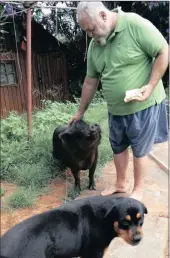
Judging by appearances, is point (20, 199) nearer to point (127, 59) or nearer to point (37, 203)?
point (37, 203)

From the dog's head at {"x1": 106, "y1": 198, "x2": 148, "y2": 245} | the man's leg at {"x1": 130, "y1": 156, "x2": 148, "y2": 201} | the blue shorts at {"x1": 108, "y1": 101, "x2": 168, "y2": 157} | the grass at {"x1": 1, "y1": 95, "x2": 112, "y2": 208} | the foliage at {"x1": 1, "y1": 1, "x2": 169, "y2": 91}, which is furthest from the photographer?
the foliage at {"x1": 1, "y1": 1, "x2": 169, "y2": 91}

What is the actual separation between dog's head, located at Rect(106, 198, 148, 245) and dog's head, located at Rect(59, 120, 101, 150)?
3.44 ft

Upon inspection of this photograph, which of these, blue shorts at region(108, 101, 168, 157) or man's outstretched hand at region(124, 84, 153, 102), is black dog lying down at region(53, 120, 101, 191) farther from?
man's outstretched hand at region(124, 84, 153, 102)

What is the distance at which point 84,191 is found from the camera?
3.66 metres

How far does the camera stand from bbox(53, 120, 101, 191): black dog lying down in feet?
10.6

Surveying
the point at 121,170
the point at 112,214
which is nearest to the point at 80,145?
the point at 121,170

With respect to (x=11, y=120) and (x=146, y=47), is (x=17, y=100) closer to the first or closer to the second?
(x=11, y=120)

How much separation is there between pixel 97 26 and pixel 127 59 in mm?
335

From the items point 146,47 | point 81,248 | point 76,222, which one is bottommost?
point 81,248

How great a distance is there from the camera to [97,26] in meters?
2.56

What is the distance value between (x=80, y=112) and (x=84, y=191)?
909 mm

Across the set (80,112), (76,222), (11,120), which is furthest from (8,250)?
(11,120)

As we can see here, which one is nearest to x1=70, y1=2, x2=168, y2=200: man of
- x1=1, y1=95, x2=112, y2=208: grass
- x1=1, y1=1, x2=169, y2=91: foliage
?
x1=1, y1=95, x2=112, y2=208: grass

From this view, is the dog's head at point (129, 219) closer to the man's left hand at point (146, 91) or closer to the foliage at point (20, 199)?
the man's left hand at point (146, 91)
